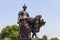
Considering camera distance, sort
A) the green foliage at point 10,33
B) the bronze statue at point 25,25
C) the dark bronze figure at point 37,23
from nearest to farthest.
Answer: the dark bronze figure at point 37,23 → the bronze statue at point 25,25 → the green foliage at point 10,33

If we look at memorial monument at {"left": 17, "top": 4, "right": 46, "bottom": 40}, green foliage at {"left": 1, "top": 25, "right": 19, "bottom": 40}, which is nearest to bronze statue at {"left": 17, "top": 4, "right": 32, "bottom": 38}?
memorial monument at {"left": 17, "top": 4, "right": 46, "bottom": 40}

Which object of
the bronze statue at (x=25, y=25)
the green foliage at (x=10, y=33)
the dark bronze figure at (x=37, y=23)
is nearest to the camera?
the dark bronze figure at (x=37, y=23)

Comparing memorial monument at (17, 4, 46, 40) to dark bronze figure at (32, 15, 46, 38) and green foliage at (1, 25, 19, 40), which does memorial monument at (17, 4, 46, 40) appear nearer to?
dark bronze figure at (32, 15, 46, 38)

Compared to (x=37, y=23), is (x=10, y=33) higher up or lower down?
higher up

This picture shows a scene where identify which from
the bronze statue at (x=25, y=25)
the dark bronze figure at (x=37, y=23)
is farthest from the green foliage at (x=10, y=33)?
the dark bronze figure at (x=37, y=23)

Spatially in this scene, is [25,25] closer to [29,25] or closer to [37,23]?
[29,25]

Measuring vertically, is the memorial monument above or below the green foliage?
below

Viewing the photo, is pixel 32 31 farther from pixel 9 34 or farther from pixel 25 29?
pixel 9 34

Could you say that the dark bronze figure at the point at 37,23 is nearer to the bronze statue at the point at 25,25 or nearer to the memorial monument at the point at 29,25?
the memorial monument at the point at 29,25

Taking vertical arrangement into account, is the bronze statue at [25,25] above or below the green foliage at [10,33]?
below

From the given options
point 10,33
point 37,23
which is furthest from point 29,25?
point 10,33

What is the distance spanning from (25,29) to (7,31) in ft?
144

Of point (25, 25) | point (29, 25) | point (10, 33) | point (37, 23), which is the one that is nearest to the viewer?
point (37, 23)

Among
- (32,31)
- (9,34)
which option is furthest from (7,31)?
(32,31)
